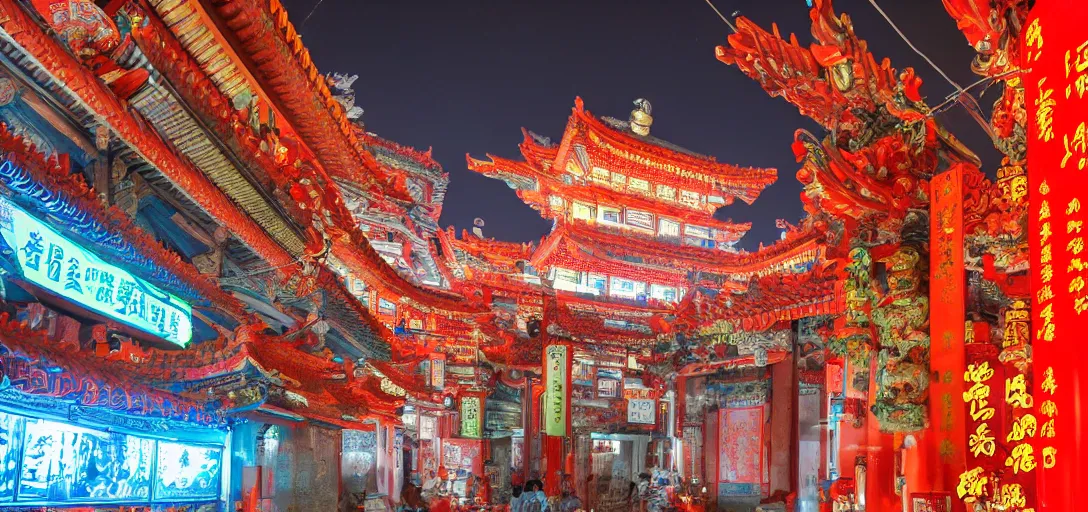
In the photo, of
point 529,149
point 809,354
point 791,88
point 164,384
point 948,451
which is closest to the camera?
point 948,451

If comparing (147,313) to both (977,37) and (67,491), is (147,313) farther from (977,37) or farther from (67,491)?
(977,37)

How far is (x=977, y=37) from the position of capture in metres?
6.29

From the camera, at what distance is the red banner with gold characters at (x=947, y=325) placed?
738cm

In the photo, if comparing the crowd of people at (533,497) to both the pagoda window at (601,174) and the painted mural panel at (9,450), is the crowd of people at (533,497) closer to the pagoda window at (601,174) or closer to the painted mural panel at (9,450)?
the painted mural panel at (9,450)

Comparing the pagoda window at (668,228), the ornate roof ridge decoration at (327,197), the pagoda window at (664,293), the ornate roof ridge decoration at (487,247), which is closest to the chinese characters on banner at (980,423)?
the ornate roof ridge decoration at (327,197)

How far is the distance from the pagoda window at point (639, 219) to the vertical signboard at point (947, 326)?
79.6 ft

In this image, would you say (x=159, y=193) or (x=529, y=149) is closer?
(x=159, y=193)

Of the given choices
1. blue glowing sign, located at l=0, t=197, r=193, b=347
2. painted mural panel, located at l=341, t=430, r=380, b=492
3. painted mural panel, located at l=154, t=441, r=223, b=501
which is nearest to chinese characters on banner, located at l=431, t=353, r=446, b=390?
painted mural panel, located at l=341, t=430, r=380, b=492

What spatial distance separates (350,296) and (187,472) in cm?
424

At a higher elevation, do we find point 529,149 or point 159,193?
point 529,149

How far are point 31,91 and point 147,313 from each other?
234 centimetres

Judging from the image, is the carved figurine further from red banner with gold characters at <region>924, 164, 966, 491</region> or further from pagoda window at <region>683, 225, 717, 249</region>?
pagoda window at <region>683, 225, 717, 249</region>

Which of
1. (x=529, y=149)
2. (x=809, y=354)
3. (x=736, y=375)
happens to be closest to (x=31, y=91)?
(x=809, y=354)

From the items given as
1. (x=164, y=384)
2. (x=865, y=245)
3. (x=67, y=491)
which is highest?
(x=865, y=245)
